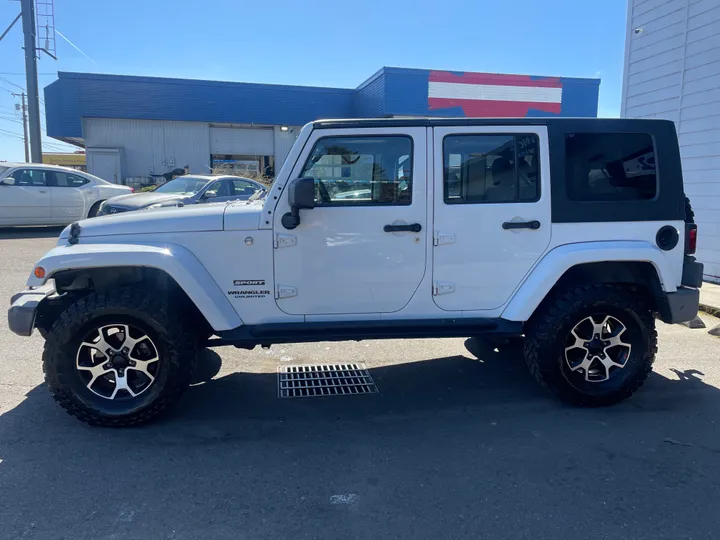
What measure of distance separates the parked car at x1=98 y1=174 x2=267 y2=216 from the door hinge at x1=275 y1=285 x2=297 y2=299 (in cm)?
740

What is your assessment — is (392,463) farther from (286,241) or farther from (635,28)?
(635,28)

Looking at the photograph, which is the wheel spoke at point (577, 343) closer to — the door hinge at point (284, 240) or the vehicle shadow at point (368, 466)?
the vehicle shadow at point (368, 466)

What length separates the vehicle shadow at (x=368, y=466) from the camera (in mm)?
2646

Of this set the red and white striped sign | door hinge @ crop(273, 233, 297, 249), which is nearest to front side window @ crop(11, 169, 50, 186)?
door hinge @ crop(273, 233, 297, 249)

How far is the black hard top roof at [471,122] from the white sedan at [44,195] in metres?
11.5

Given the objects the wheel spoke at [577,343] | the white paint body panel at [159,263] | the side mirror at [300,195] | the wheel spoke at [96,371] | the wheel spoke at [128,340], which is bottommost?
the wheel spoke at [96,371]

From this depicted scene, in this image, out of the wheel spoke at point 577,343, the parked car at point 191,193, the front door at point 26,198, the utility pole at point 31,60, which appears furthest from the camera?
the utility pole at point 31,60

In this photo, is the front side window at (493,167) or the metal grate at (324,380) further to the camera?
the metal grate at (324,380)

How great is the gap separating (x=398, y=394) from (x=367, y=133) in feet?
6.87

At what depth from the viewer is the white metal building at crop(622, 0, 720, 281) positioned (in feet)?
26.5

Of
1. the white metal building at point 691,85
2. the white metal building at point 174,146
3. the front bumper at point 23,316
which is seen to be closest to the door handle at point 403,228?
the front bumper at point 23,316

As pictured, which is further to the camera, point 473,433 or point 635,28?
point 635,28

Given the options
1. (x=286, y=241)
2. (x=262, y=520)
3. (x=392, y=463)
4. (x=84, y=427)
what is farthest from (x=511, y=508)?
(x=84, y=427)

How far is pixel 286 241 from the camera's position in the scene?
3695 mm
